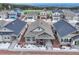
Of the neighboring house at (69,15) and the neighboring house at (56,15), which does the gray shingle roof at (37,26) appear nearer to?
the neighboring house at (56,15)

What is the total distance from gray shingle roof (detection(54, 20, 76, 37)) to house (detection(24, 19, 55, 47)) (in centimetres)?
12

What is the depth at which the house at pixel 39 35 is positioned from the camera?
251 centimetres

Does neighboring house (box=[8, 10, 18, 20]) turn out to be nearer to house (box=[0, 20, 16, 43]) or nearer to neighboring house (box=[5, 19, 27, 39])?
neighboring house (box=[5, 19, 27, 39])

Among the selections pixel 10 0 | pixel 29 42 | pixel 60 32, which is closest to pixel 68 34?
pixel 60 32

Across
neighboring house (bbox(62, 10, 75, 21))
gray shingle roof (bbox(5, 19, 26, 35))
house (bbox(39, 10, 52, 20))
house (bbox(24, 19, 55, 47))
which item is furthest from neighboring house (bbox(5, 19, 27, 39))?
neighboring house (bbox(62, 10, 75, 21))

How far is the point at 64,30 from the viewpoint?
2.54 meters

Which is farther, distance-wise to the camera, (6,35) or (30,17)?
(30,17)

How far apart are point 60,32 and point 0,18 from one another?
814mm

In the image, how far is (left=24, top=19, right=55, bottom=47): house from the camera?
251cm

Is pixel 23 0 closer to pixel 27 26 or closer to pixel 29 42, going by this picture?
pixel 27 26

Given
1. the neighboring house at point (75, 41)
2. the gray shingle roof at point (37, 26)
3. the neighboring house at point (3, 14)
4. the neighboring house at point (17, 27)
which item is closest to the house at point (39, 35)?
the gray shingle roof at point (37, 26)

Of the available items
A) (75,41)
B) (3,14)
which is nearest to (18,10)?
(3,14)

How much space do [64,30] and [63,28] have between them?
0.17 feet

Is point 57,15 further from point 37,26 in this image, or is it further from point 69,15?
point 37,26
